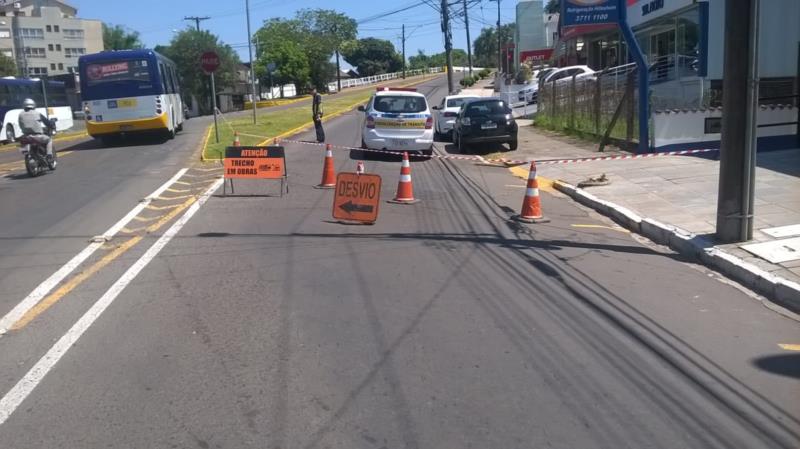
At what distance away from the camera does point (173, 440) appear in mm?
4016

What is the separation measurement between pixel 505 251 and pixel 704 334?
3200mm

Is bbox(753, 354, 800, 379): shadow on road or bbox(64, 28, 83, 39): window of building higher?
bbox(64, 28, 83, 39): window of building

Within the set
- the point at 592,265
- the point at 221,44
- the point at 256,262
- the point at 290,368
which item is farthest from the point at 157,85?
the point at 221,44

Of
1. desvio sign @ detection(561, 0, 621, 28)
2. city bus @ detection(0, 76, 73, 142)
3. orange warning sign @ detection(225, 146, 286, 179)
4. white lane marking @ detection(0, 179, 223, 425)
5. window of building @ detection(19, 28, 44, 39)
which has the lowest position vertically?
white lane marking @ detection(0, 179, 223, 425)

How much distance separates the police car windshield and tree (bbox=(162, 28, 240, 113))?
6192cm

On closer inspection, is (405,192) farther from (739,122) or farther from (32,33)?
(32,33)

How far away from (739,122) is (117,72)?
19350mm

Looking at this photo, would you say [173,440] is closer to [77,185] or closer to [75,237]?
[75,237]

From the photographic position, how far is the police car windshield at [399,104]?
1888cm

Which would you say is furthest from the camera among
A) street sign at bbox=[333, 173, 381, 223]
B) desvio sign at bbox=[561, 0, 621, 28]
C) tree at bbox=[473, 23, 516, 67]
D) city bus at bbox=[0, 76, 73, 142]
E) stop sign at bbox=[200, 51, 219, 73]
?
tree at bbox=[473, 23, 516, 67]

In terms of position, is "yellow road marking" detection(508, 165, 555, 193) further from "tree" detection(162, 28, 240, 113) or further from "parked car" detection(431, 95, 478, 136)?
"tree" detection(162, 28, 240, 113)

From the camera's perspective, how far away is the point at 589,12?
20203 mm

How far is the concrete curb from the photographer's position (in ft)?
22.1

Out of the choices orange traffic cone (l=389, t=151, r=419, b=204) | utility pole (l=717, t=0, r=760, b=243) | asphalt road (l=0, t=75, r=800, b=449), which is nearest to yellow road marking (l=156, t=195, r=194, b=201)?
asphalt road (l=0, t=75, r=800, b=449)
